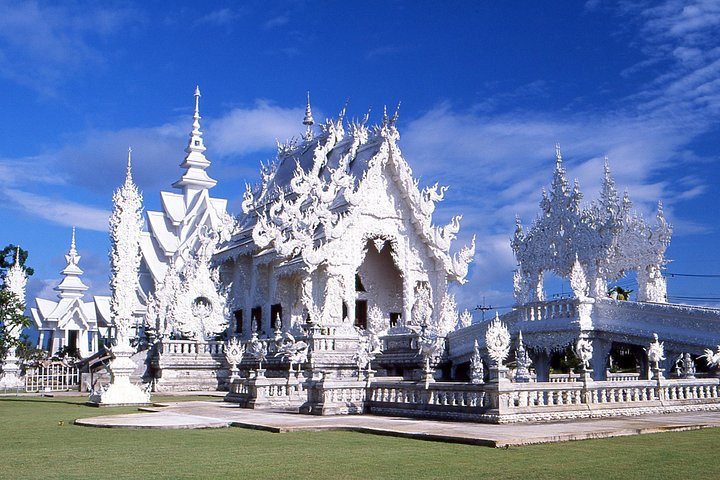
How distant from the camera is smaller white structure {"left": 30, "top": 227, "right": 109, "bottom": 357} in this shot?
50.9 m

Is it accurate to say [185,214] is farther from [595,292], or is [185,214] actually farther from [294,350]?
[595,292]

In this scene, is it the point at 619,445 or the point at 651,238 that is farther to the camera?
the point at 651,238

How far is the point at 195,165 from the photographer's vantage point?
47469 mm

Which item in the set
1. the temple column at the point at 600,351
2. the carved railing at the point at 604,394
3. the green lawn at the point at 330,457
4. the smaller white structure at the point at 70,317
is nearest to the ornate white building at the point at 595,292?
the temple column at the point at 600,351

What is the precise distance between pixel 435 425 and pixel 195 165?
36878 millimetres

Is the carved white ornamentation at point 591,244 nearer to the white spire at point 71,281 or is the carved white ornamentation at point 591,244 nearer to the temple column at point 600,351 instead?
the temple column at point 600,351

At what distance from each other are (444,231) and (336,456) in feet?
76.7

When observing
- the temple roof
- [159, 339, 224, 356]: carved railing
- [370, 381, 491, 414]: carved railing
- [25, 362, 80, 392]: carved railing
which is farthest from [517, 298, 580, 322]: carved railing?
[25, 362, 80, 392]: carved railing

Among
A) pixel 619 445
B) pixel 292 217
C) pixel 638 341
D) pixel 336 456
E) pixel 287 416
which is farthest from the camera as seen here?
pixel 292 217

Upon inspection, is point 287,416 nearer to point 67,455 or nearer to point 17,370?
point 67,455

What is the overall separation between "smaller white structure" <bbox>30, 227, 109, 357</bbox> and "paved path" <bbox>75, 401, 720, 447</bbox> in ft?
117

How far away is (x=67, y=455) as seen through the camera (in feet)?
31.6

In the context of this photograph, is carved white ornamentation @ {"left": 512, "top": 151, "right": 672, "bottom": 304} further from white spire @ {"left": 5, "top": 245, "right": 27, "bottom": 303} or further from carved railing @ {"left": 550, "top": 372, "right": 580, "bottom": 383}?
white spire @ {"left": 5, "top": 245, "right": 27, "bottom": 303}

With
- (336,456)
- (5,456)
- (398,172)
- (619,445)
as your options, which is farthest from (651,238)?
(5,456)
